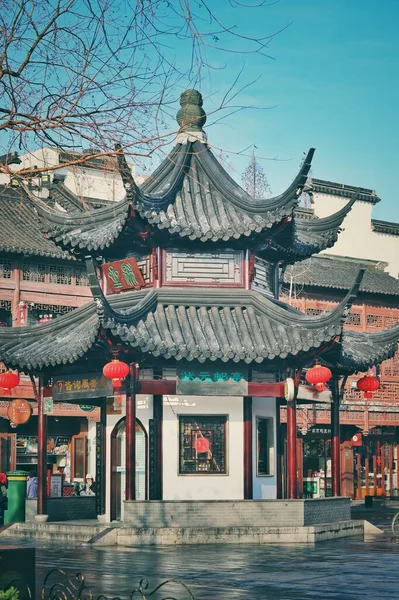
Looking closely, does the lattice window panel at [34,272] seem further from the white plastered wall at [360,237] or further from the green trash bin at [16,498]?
the green trash bin at [16,498]

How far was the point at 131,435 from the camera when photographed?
2367cm

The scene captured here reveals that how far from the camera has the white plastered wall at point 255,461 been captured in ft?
82.1

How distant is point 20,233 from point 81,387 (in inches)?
766

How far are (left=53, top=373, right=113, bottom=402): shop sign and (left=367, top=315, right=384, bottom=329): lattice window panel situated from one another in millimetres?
28077

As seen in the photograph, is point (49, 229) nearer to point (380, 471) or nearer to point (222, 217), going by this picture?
point (222, 217)

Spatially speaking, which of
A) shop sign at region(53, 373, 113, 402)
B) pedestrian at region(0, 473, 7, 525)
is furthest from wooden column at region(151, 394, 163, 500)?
pedestrian at region(0, 473, 7, 525)

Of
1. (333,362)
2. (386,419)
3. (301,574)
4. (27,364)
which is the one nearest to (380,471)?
(386,419)

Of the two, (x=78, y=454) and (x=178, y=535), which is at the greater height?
(x=78, y=454)

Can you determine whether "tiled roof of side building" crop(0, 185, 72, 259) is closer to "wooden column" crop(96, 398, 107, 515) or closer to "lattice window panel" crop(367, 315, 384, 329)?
"lattice window panel" crop(367, 315, 384, 329)

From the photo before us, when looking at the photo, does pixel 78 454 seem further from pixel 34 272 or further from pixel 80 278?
pixel 34 272

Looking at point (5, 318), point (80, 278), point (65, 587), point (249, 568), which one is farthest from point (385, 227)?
point (65, 587)

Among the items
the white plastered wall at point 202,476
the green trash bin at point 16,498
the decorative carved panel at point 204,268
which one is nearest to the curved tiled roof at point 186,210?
the decorative carved panel at point 204,268

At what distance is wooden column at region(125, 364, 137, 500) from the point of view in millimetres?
23672

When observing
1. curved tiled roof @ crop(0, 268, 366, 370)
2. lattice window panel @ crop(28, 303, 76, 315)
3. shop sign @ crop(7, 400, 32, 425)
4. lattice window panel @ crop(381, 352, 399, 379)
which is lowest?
shop sign @ crop(7, 400, 32, 425)
